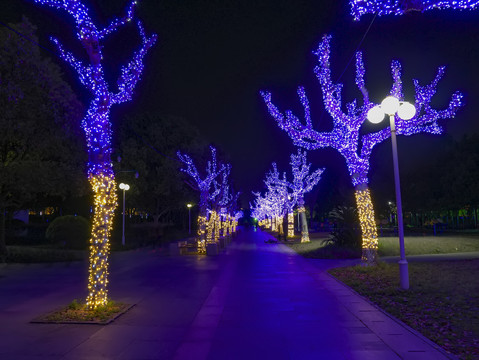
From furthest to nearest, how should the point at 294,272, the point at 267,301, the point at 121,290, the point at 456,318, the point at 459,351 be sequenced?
1. the point at 294,272
2. the point at 121,290
3. the point at 267,301
4. the point at 456,318
5. the point at 459,351

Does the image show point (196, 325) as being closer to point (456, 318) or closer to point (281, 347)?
point (281, 347)

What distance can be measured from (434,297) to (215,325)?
17.6ft

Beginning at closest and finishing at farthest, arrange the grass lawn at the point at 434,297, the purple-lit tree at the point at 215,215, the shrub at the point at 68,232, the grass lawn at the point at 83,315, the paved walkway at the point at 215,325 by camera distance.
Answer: the paved walkway at the point at 215,325, the grass lawn at the point at 434,297, the grass lawn at the point at 83,315, the purple-lit tree at the point at 215,215, the shrub at the point at 68,232

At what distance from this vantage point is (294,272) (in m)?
15.0

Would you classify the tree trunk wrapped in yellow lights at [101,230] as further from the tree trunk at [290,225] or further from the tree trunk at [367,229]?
the tree trunk at [290,225]

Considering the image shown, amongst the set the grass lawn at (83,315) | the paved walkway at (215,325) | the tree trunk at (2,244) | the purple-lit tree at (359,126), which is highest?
the purple-lit tree at (359,126)

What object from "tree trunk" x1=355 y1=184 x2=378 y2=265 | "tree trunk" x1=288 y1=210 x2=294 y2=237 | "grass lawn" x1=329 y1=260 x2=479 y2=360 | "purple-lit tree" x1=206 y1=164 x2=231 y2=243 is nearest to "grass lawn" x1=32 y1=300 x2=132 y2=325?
"grass lawn" x1=329 y1=260 x2=479 y2=360

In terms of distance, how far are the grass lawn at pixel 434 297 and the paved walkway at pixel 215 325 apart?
1.25 ft

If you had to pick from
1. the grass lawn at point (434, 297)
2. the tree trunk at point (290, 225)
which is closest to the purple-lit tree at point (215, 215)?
the tree trunk at point (290, 225)

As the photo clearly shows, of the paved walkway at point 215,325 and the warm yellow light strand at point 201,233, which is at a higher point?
the warm yellow light strand at point 201,233

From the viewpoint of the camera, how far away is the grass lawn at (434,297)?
6.44 metres

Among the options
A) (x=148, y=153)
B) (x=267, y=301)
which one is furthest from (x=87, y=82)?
(x=148, y=153)

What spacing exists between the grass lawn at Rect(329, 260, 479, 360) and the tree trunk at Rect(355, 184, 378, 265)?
0.47 metres

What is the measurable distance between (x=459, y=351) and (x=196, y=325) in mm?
4386
